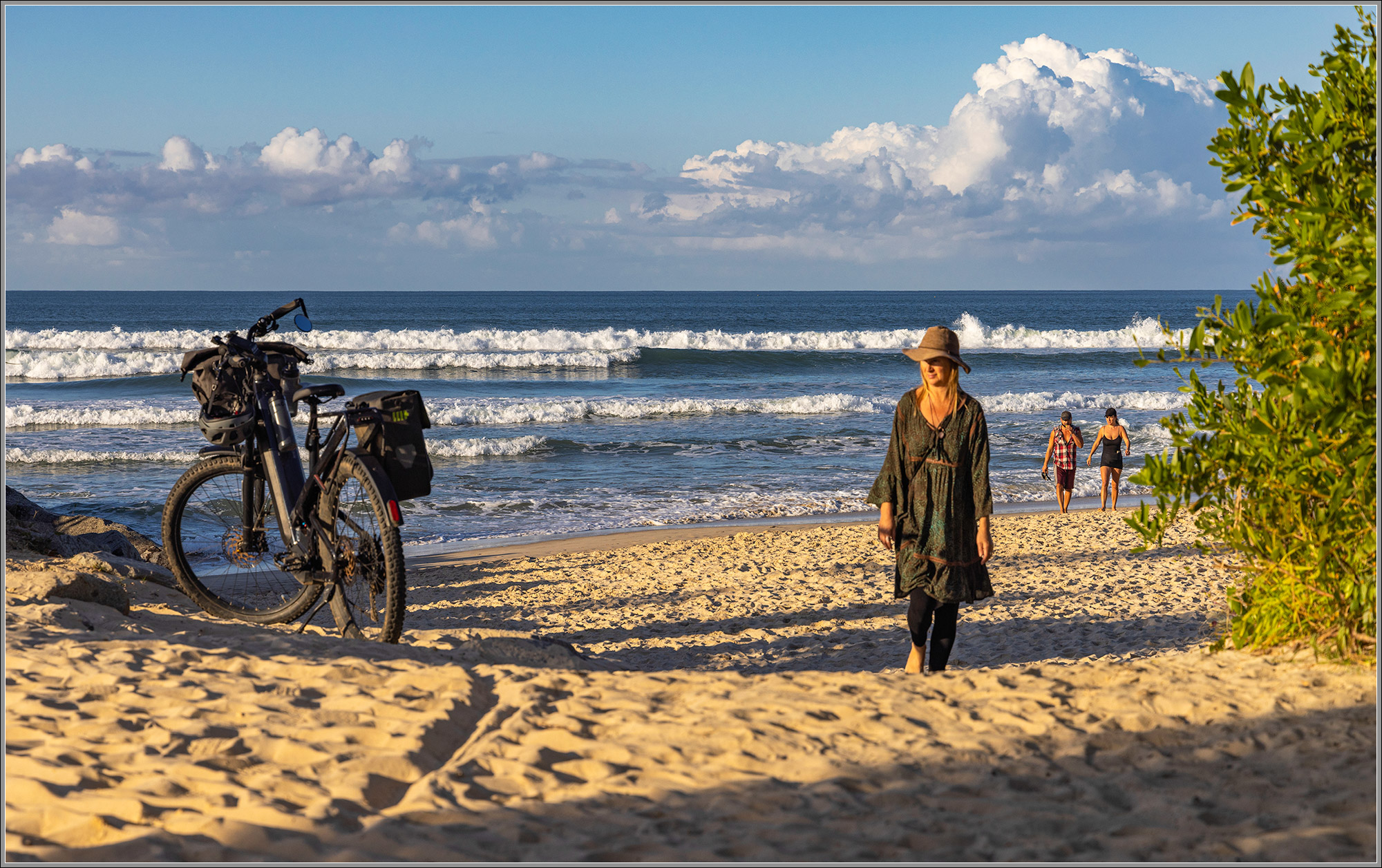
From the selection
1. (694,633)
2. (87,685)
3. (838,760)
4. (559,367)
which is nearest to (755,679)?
(838,760)

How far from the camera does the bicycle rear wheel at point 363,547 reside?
476cm

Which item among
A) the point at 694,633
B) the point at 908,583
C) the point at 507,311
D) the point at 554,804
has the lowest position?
the point at 694,633

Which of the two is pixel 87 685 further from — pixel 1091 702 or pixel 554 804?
pixel 1091 702

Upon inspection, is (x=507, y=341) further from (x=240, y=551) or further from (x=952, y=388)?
(x=952, y=388)

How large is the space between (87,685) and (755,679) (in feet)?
8.74

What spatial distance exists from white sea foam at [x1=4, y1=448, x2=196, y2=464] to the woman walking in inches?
610

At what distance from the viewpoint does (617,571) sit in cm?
967

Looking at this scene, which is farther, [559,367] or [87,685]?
[559,367]

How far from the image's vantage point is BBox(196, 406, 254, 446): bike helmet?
17.0ft

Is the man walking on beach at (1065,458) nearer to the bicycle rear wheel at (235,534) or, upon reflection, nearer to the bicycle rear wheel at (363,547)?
the bicycle rear wheel at (363,547)

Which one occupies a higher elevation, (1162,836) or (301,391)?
(301,391)

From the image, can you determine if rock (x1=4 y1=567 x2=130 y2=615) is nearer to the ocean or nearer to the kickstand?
the kickstand

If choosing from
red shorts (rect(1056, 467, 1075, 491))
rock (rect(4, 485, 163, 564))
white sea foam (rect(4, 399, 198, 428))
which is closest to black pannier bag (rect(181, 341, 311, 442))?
rock (rect(4, 485, 163, 564))

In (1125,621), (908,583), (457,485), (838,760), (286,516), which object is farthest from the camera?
(457,485)
